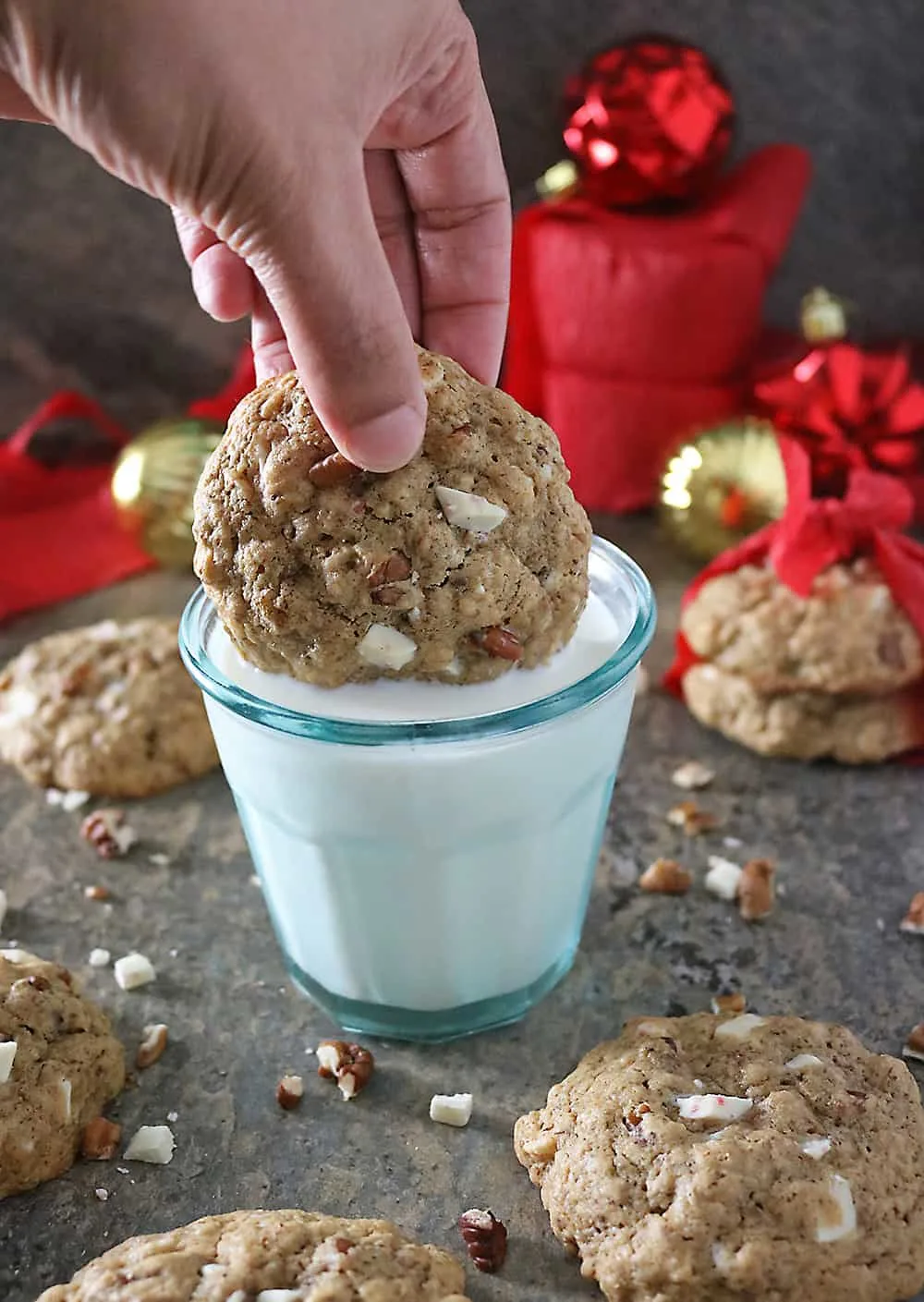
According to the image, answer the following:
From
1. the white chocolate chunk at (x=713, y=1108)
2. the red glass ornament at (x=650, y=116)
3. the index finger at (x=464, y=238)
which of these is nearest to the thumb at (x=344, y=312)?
the index finger at (x=464, y=238)

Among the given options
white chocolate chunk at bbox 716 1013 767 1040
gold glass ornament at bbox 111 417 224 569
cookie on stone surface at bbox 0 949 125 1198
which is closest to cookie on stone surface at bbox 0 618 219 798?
gold glass ornament at bbox 111 417 224 569

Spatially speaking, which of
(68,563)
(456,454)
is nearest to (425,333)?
(456,454)

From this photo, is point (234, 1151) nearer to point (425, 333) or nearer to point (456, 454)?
point (456, 454)

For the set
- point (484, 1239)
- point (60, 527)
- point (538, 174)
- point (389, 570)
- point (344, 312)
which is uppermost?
point (344, 312)

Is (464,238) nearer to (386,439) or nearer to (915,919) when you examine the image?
(386,439)

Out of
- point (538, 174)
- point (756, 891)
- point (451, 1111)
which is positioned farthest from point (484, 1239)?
point (538, 174)

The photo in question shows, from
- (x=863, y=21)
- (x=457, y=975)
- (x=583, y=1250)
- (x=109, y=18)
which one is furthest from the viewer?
(x=863, y=21)
